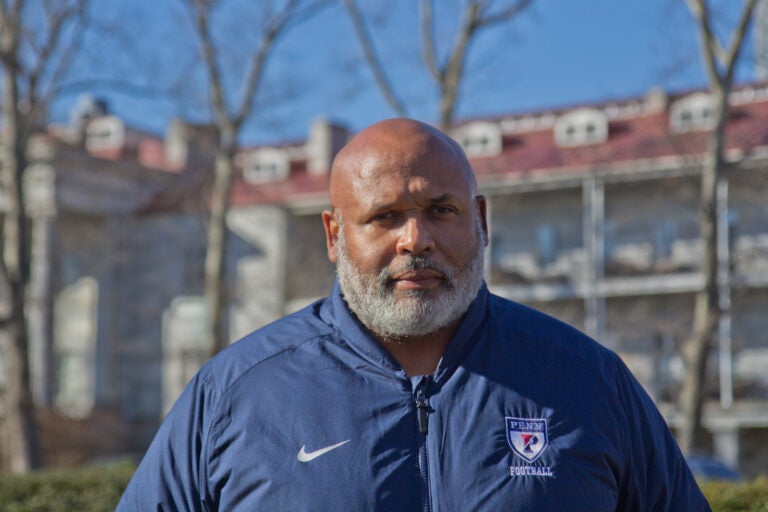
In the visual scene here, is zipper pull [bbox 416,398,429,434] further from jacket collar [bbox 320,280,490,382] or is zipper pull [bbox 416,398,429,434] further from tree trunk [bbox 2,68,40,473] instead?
tree trunk [bbox 2,68,40,473]

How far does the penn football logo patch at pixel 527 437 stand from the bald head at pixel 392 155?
58cm

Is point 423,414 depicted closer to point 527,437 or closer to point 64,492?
point 527,437

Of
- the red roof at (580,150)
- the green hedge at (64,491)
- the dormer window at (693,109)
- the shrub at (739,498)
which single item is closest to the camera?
the shrub at (739,498)

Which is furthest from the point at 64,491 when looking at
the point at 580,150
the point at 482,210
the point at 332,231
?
the point at 580,150

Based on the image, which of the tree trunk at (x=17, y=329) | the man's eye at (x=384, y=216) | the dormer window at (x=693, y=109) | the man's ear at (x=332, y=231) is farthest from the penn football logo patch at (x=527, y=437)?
the dormer window at (x=693, y=109)

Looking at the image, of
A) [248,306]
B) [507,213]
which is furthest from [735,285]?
[248,306]

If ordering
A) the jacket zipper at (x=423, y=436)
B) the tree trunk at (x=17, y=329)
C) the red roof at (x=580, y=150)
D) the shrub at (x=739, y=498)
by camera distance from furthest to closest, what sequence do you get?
the red roof at (x=580, y=150)
the tree trunk at (x=17, y=329)
the shrub at (x=739, y=498)
the jacket zipper at (x=423, y=436)

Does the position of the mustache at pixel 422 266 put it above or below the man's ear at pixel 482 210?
below

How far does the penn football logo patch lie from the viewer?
288cm

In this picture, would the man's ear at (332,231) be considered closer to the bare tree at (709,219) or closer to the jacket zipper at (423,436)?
the jacket zipper at (423,436)

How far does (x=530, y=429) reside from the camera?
2.91 metres

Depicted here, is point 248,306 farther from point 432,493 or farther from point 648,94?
point 432,493

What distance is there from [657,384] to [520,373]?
28.2 metres

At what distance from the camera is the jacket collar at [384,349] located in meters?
3.00
